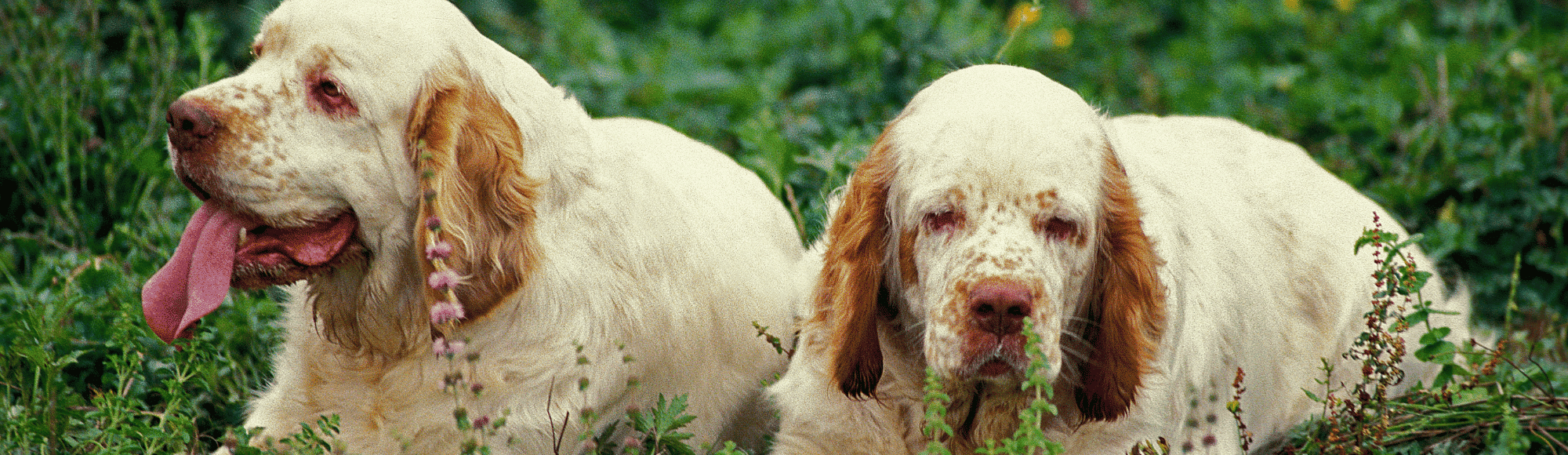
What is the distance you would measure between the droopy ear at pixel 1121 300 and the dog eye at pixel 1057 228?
10 cm

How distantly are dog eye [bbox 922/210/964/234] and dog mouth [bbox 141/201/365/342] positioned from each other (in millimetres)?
1079

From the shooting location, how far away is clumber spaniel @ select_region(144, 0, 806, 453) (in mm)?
2697

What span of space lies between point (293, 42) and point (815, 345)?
3.79ft

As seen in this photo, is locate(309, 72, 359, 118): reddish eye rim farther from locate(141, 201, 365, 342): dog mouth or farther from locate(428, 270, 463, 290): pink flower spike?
locate(428, 270, 463, 290): pink flower spike

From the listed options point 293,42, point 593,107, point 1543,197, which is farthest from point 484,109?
point 1543,197

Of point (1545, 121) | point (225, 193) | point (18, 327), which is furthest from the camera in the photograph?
point (1545, 121)

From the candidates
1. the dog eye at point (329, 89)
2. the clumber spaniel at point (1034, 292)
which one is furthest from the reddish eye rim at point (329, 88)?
the clumber spaniel at point (1034, 292)

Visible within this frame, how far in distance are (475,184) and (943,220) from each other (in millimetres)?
872

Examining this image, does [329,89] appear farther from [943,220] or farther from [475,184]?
[943,220]

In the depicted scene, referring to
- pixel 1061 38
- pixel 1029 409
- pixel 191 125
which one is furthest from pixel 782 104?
pixel 1029 409

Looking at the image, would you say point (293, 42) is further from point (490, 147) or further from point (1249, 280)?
point (1249, 280)

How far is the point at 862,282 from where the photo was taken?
110 inches

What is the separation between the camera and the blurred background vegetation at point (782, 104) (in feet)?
11.5

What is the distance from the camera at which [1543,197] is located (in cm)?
481
